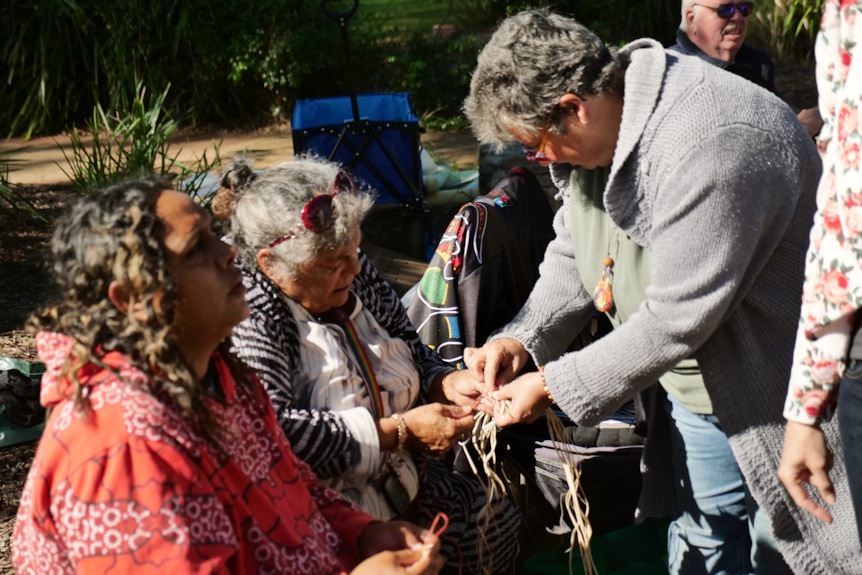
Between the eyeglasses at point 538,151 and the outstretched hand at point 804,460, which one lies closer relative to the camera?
the outstretched hand at point 804,460

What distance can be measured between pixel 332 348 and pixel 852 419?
53.6 inches

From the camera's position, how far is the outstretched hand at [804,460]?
79.4 inches

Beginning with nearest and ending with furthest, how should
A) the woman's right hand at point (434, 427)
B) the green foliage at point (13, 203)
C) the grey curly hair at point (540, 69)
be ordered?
the grey curly hair at point (540, 69)
the woman's right hand at point (434, 427)
the green foliage at point (13, 203)

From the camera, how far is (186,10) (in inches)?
377

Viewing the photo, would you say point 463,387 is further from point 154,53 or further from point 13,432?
point 154,53

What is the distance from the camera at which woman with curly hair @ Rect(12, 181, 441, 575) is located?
1.75 metres

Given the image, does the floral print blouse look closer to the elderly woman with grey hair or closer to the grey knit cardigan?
the grey knit cardigan

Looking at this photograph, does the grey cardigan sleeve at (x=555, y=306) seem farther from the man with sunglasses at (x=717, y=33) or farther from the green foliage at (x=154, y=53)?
the green foliage at (x=154, y=53)

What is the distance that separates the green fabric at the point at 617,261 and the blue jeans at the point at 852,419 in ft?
1.65

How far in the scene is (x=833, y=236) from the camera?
1.82 m

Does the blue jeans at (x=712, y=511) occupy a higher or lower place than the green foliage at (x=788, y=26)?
lower

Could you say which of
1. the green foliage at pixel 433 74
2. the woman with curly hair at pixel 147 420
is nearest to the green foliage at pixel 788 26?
the green foliage at pixel 433 74

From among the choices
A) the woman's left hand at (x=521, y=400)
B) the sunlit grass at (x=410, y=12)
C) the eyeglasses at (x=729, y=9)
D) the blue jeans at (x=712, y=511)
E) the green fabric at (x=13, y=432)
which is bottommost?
the green fabric at (x=13, y=432)

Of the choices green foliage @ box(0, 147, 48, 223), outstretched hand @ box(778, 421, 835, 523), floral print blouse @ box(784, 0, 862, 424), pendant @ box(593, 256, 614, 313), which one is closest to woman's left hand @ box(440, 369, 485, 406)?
pendant @ box(593, 256, 614, 313)
